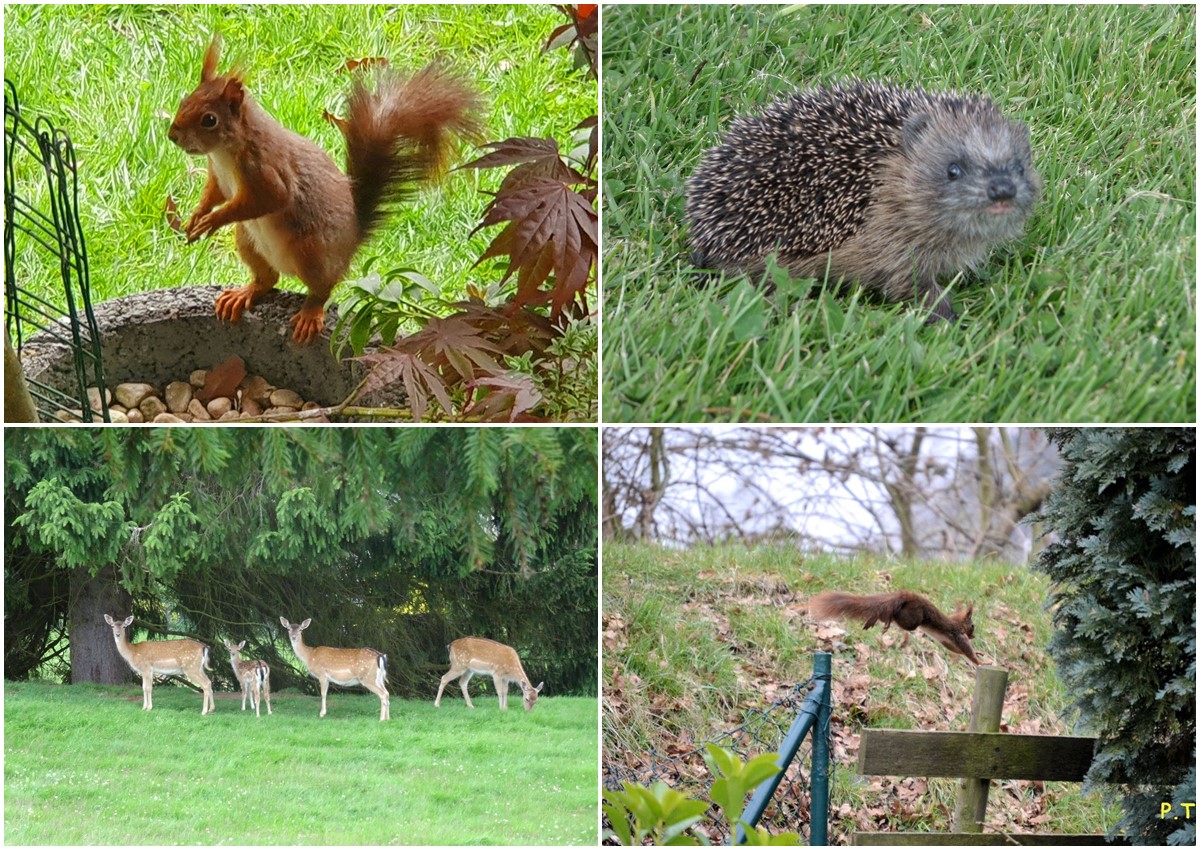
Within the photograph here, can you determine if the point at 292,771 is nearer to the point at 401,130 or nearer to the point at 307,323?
the point at 307,323

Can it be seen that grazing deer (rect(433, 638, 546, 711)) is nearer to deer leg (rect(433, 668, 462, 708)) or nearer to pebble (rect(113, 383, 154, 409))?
deer leg (rect(433, 668, 462, 708))

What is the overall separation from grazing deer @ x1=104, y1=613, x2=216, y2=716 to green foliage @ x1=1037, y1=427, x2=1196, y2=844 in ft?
6.64

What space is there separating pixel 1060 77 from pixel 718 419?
156cm

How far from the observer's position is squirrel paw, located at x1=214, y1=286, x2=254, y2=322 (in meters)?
2.47

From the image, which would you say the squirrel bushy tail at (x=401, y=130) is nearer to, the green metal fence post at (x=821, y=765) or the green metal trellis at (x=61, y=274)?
the green metal trellis at (x=61, y=274)

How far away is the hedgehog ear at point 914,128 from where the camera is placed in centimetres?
238

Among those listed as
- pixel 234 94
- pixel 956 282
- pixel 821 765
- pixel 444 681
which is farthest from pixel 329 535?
pixel 956 282

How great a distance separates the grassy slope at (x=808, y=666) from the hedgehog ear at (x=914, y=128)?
1475mm

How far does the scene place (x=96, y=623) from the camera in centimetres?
247

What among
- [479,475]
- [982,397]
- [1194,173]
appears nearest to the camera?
[982,397]

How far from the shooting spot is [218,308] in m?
2.47

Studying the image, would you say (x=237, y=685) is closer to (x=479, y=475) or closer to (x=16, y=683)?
(x=16, y=683)

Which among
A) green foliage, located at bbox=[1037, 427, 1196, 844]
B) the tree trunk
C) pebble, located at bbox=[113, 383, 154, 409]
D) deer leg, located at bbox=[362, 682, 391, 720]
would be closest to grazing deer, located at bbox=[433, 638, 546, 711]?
deer leg, located at bbox=[362, 682, 391, 720]

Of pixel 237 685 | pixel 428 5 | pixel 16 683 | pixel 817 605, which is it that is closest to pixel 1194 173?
pixel 817 605
